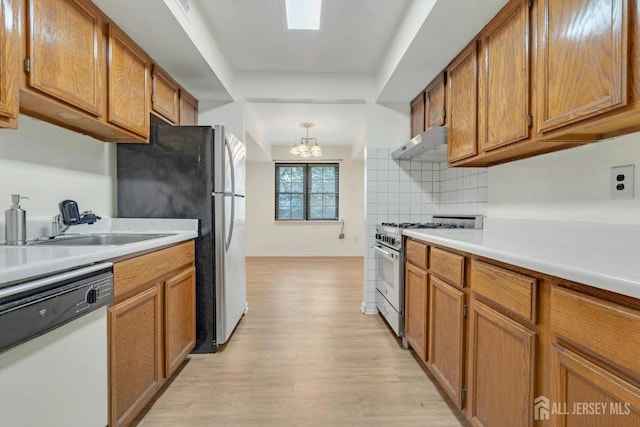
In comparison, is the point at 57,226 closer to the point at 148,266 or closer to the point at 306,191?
the point at 148,266

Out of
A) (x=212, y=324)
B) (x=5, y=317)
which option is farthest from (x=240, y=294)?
(x=5, y=317)

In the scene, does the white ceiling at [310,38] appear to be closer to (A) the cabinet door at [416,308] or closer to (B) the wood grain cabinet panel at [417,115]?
(B) the wood grain cabinet panel at [417,115]

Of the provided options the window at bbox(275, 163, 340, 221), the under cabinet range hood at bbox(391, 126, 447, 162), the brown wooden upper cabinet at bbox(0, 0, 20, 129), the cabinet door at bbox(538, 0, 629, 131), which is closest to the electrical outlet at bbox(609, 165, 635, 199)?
the cabinet door at bbox(538, 0, 629, 131)

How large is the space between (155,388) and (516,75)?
2432 millimetres

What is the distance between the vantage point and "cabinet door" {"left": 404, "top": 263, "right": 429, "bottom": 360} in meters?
1.92

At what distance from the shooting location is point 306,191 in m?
6.95

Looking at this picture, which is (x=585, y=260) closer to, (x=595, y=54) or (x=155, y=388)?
(x=595, y=54)

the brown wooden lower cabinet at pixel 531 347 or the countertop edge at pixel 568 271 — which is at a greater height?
the countertop edge at pixel 568 271

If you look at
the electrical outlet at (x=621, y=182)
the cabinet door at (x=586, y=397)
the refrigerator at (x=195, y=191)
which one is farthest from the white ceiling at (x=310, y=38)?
the cabinet door at (x=586, y=397)

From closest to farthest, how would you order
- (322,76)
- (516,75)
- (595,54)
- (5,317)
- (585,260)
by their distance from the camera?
(5,317) < (585,260) < (595,54) < (516,75) < (322,76)

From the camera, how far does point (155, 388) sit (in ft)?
5.25

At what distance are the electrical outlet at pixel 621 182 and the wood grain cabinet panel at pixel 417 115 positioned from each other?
164 cm

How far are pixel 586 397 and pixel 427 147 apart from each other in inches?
77.3

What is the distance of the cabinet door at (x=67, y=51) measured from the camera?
1279mm
